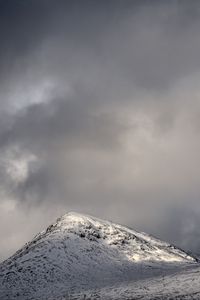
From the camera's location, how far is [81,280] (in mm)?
172375

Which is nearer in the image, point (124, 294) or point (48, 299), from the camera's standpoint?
point (124, 294)

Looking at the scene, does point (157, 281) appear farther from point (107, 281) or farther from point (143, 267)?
point (143, 267)

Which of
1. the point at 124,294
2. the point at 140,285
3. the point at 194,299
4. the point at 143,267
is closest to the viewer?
the point at 194,299

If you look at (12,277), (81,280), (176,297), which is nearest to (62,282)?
(81,280)

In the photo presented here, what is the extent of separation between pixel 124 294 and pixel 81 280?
48645mm

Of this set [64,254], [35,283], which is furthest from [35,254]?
[35,283]

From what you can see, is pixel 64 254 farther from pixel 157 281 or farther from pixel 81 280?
pixel 157 281

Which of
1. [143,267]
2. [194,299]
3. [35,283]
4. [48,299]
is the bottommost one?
[194,299]

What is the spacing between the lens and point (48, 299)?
14050 centimetres

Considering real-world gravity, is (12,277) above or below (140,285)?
above

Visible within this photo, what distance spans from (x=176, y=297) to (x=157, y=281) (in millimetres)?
31852

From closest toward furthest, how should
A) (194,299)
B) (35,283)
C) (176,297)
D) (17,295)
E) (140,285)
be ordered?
(194,299)
(176,297)
(140,285)
(17,295)
(35,283)

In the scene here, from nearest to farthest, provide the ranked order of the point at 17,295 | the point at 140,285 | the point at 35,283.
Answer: the point at 140,285 → the point at 17,295 → the point at 35,283

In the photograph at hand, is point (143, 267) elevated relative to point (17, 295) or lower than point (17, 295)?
elevated
